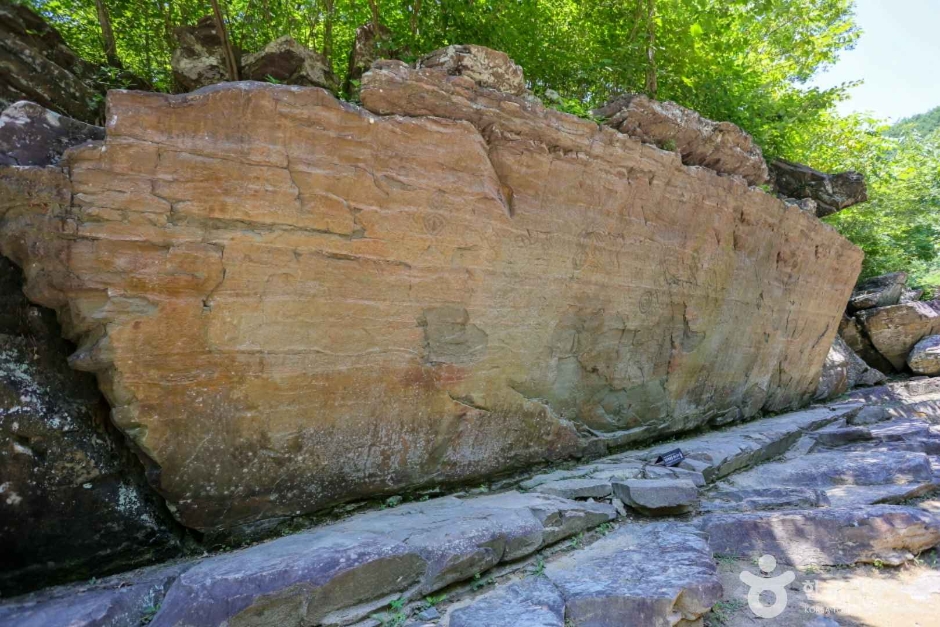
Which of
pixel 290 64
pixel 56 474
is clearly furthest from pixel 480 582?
pixel 290 64

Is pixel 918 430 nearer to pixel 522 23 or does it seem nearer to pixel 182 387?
pixel 522 23

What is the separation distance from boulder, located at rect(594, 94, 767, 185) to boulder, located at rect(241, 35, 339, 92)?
3.06 meters

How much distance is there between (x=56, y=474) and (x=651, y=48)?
27.5ft

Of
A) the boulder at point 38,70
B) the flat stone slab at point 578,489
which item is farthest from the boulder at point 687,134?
the boulder at point 38,70

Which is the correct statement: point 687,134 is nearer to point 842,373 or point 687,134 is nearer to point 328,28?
point 328,28

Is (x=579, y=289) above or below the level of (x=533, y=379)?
above

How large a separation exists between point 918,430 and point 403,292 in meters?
7.34

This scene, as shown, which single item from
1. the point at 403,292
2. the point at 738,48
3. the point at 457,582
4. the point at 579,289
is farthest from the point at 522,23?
the point at 457,582

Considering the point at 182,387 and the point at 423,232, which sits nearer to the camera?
the point at 182,387

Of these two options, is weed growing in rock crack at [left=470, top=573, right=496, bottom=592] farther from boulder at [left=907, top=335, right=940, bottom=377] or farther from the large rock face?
boulder at [left=907, top=335, right=940, bottom=377]

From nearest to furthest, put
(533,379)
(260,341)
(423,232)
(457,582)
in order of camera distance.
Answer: (457,582) → (260,341) → (423,232) → (533,379)

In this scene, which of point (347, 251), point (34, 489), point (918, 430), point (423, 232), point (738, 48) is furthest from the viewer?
point (738, 48)

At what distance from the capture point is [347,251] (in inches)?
153

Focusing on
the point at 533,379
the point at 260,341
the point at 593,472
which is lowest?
the point at 593,472
